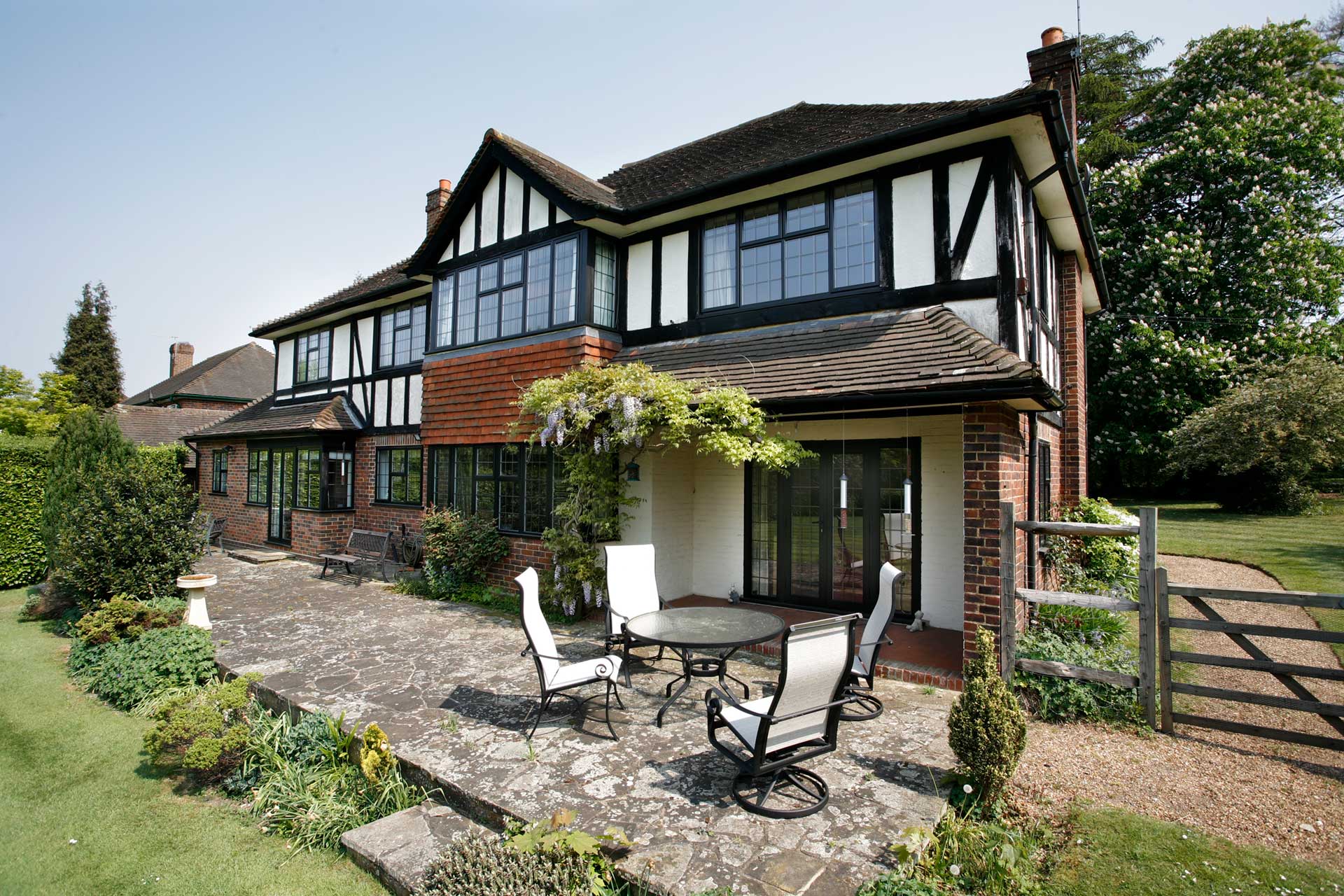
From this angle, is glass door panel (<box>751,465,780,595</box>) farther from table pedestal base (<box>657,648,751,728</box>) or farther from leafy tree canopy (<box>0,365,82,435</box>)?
leafy tree canopy (<box>0,365,82,435</box>)

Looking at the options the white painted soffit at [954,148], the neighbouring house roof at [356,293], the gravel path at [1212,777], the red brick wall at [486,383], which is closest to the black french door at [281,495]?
the neighbouring house roof at [356,293]

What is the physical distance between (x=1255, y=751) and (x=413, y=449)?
13.8 meters

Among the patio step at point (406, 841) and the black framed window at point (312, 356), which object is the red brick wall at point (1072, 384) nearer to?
the patio step at point (406, 841)

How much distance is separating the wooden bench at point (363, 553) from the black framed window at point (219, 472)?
314 inches

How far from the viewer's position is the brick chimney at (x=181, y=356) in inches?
1422

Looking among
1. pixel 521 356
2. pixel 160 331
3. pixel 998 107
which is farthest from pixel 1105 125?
pixel 160 331

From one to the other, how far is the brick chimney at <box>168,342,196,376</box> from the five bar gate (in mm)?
44501

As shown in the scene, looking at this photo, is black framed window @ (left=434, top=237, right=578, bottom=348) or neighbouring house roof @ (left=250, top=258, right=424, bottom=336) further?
neighbouring house roof @ (left=250, top=258, right=424, bottom=336)

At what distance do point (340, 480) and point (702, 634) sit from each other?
41.0 ft

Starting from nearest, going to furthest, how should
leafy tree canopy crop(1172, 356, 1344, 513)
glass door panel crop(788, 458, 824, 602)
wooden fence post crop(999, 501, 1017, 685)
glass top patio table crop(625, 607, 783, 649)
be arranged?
glass top patio table crop(625, 607, 783, 649) → wooden fence post crop(999, 501, 1017, 685) → glass door panel crop(788, 458, 824, 602) → leafy tree canopy crop(1172, 356, 1344, 513)

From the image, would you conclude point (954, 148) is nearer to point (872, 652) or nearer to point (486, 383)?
point (872, 652)

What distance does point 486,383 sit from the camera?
418 inches

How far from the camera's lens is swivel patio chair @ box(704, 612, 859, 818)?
375 cm

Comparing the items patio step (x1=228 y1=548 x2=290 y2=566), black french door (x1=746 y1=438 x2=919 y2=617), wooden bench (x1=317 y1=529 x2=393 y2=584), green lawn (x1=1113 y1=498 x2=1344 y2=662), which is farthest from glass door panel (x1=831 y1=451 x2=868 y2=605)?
patio step (x1=228 y1=548 x2=290 y2=566)
